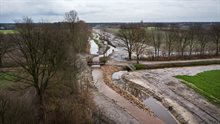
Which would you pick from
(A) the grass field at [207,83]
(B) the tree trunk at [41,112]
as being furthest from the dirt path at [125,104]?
(B) the tree trunk at [41,112]

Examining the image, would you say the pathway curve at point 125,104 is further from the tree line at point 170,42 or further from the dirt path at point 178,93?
the tree line at point 170,42

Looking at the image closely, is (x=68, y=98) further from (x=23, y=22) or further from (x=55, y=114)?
(x=23, y=22)

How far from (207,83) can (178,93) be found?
6.67 m

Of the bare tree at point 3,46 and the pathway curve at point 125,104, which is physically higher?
the bare tree at point 3,46

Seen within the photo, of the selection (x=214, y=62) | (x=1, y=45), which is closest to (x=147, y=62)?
(x=214, y=62)

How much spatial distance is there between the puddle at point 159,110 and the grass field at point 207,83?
6269 mm

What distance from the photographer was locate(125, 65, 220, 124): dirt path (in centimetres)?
2920

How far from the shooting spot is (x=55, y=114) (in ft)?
79.0

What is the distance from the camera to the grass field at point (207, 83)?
1383 inches

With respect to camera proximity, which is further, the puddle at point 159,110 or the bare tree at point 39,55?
the puddle at point 159,110

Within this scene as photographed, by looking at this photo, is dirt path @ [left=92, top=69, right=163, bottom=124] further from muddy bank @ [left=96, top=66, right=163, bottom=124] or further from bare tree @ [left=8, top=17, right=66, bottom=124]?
bare tree @ [left=8, top=17, right=66, bottom=124]

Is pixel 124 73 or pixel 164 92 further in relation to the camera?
pixel 124 73

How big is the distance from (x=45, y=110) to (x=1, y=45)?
111 ft

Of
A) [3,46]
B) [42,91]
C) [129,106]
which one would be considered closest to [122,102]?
[129,106]
